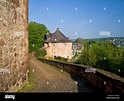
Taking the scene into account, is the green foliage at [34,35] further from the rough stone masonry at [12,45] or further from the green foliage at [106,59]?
the green foliage at [106,59]


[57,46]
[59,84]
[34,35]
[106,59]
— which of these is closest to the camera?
[59,84]

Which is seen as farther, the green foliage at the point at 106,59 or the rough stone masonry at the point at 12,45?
the green foliage at the point at 106,59

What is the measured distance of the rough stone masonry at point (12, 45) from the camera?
9.86 feet

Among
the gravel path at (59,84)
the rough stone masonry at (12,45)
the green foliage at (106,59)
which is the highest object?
the rough stone masonry at (12,45)

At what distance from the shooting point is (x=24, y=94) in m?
2.67

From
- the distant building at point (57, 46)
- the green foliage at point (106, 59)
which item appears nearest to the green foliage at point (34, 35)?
the distant building at point (57, 46)

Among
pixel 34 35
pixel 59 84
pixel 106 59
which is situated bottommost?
pixel 59 84

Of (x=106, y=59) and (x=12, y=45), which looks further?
(x=106, y=59)

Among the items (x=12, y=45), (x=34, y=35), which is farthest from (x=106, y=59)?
(x=12, y=45)

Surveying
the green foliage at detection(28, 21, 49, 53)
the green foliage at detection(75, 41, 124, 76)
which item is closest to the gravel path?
the green foliage at detection(28, 21, 49, 53)

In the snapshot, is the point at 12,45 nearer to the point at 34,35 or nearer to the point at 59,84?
the point at 59,84

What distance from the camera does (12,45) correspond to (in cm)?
344

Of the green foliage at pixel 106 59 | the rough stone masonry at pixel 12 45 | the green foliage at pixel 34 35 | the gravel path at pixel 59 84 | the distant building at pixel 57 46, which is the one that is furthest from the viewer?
the distant building at pixel 57 46

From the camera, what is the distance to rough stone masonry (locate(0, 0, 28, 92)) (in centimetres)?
301
